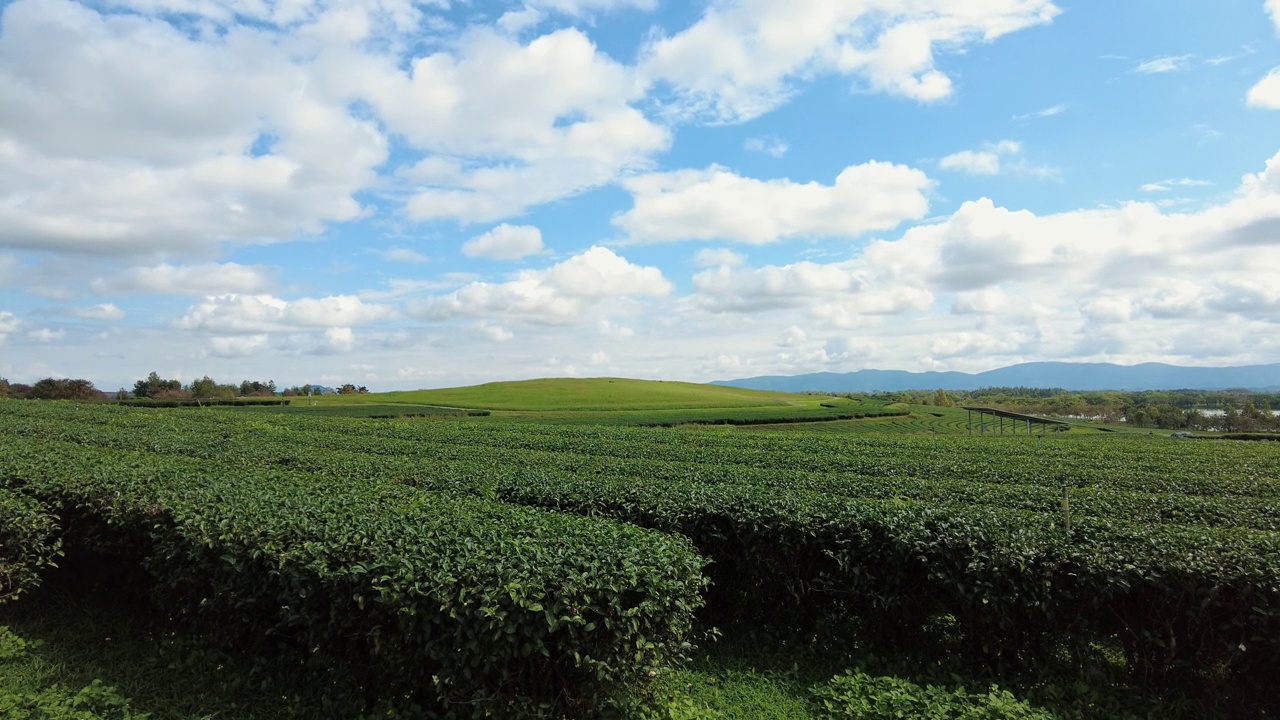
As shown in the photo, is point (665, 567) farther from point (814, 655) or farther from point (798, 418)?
point (798, 418)

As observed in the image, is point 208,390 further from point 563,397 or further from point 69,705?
point 69,705

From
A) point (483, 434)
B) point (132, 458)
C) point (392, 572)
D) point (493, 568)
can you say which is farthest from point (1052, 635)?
point (483, 434)

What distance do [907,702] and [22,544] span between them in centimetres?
931

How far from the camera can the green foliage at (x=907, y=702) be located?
17.4 feet

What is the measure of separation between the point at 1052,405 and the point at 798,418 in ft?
191

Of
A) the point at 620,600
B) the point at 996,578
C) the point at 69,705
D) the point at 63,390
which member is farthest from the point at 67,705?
the point at 63,390

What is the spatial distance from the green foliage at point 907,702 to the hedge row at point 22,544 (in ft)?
27.4

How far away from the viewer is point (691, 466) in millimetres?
12266

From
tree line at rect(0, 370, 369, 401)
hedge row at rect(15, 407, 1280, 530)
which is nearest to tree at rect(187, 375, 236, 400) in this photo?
tree line at rect(0, 370, 369, 401)

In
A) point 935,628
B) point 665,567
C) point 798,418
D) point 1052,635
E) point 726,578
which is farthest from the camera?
point 798,418

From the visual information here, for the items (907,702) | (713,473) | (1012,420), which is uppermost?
(713,473)

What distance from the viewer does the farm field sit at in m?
4.79

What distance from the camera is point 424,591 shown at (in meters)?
4.66

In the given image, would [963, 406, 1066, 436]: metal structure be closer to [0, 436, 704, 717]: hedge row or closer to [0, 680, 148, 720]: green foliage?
[0, 436, 704, 717]: hedge row
